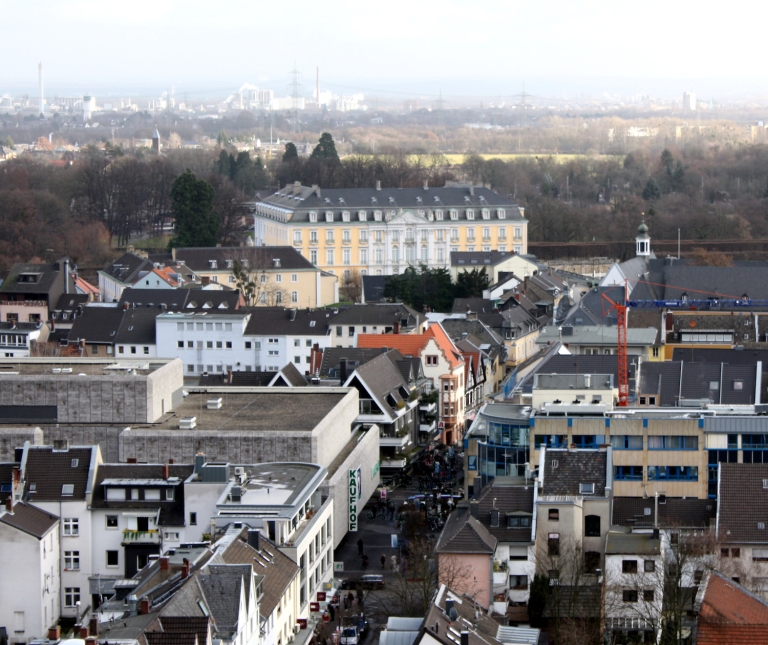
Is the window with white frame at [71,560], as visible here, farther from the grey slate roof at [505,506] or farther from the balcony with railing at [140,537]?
the grey slate roof at [505,506]

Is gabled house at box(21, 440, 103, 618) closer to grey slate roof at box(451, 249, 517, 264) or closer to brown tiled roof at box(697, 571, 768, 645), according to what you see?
brown tiled roof at box(697, 571, 768, 645)

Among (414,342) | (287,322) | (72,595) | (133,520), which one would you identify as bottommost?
(72,595)

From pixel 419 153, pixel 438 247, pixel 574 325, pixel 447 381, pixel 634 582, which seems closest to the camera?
pixel 634 582

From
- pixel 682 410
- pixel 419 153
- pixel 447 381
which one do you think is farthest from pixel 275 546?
pixel 419 153

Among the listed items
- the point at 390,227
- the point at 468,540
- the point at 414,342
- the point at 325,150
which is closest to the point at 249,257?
the point at 390,227

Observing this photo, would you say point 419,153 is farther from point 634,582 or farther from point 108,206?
point 634,582

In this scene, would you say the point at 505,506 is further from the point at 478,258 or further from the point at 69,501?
the point at 478,258
